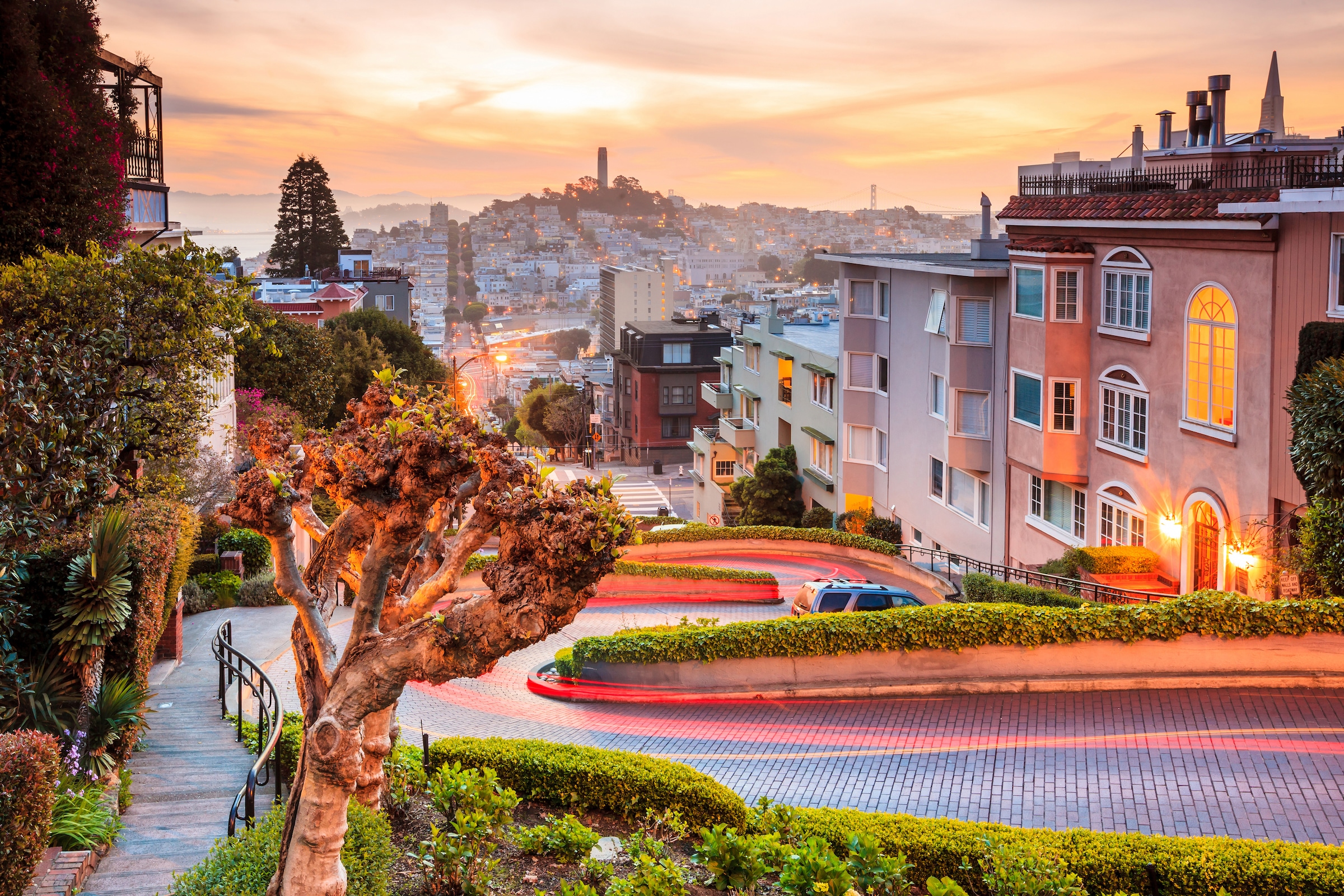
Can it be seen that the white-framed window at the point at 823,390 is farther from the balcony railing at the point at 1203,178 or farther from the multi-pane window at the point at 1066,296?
the multi-pane window at the point at 1066,296

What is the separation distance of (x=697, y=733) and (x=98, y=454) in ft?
33.8

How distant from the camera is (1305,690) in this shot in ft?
58.2

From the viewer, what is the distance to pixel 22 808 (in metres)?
9.43

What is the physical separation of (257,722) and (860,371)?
31.8 m

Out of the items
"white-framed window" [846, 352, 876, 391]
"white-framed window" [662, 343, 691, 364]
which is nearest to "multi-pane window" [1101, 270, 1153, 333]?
"white-framed window" [846, 352, 876, 391]

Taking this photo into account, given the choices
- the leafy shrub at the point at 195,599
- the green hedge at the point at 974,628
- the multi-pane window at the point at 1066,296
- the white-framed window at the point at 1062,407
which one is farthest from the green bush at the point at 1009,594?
the leafy shrub at the point at 195,599

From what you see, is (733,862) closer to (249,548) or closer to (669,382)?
(249,548)

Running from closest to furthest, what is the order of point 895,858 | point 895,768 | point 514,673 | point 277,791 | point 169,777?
point 895,858 → point 277,791 → point 169,777 → point 895,768 → point 514,673

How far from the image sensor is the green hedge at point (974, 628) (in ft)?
59.8

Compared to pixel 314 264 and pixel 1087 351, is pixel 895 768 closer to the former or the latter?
pixel 1087 351

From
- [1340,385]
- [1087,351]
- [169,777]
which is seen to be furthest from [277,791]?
[1087,351]

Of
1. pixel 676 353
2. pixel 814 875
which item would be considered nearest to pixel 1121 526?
pixel 814 875

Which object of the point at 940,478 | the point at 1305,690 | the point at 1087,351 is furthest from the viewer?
the point at 940,478

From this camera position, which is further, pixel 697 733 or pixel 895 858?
pixel 697 733
